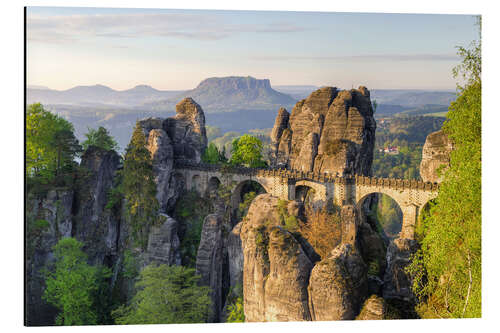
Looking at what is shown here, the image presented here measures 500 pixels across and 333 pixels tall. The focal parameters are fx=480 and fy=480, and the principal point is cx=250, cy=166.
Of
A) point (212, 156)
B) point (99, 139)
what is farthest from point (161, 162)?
point (212, 156)

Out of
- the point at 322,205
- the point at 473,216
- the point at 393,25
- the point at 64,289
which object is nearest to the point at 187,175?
the point at 322,205

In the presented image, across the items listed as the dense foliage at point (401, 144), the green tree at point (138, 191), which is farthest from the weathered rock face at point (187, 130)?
the dense foliage at point (401, 144)

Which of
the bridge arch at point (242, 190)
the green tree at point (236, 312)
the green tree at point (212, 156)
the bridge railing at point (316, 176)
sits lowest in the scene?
the green tree at point (236, 312)

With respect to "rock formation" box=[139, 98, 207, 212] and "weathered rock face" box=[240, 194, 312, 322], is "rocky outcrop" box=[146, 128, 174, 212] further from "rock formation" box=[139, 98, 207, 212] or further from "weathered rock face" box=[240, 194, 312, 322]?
"weathered rock face" box=[240, 194, 312, 322]

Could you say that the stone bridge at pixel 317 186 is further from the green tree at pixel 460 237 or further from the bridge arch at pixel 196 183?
the green tree at pixel 460 237

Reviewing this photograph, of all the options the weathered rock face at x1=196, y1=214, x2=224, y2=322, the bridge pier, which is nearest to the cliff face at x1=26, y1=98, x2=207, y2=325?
the weathered rock face at x1=196, y1=214, x2=224, y2=322

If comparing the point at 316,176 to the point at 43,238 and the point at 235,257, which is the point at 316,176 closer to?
the point at 235,257
